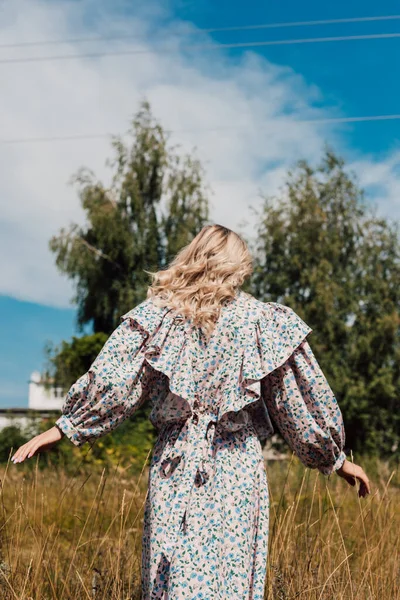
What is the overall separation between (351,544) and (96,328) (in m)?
18.5

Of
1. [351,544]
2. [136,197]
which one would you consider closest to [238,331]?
[351,544]

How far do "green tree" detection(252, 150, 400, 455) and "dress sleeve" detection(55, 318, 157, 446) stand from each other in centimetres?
1591

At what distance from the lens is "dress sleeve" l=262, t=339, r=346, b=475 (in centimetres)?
262

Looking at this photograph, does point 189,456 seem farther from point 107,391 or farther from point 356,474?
point 356,474

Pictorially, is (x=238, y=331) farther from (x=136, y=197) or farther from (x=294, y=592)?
(x=136, y=197)

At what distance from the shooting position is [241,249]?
2691mm

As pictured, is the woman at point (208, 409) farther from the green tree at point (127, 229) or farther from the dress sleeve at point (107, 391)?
the green tree at point (127, 229)

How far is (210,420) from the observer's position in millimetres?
2480

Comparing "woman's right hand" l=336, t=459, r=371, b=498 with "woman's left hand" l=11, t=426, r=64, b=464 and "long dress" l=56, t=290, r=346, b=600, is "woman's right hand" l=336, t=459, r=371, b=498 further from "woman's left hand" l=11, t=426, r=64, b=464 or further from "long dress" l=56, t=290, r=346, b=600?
"woman's left hand" l=11, t=426, r=64, b=464

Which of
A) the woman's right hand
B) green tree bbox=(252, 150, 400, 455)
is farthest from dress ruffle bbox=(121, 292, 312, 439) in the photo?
green tree bbox=(252, 150, 400, 455)

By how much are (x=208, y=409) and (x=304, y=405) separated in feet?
1.16

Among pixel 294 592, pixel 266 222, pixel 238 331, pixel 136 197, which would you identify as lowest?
pixel 294 592

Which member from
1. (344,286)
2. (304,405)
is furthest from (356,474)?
(344,286)

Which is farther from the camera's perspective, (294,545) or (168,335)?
(294,545)
